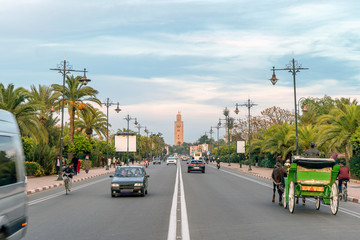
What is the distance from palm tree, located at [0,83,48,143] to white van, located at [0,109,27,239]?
29.9 metres

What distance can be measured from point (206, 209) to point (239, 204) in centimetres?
222

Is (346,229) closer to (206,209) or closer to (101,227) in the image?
(206,209)

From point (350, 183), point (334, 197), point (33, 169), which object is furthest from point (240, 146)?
point (334, 197)

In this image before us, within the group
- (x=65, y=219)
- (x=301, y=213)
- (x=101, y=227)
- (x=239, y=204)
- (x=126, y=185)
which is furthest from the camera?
(x=126, y=185)

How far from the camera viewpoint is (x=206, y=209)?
1467 centimetres

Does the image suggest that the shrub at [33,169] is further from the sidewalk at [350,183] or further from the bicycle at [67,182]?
the sidewalk at [350,183]

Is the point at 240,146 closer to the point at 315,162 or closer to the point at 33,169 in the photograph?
the point at 33,169

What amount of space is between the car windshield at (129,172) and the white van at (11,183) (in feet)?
40.2

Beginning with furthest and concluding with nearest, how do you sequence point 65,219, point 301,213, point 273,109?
1. point 273,109
2. point 301,213
3. point 65,219

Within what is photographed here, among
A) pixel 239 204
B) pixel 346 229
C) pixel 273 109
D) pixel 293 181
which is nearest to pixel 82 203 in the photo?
pixel 239 204

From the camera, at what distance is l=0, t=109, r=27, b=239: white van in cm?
652

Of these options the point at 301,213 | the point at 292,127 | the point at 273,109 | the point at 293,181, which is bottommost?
the point at 301,213

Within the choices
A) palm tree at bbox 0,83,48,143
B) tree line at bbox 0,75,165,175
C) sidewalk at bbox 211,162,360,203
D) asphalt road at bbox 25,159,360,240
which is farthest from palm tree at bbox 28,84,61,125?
asphalt road at bbox 25,159,360,240

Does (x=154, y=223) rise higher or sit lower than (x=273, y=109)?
lower
